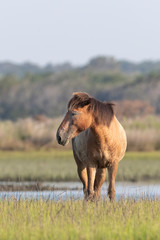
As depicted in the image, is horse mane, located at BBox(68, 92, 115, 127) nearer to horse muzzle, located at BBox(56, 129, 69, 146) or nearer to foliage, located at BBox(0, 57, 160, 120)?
horse muzzle, located at BBox(56, 129, 69, 146)

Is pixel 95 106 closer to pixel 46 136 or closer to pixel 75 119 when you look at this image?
pixel 75 119

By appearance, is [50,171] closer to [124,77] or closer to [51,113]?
[51,113]

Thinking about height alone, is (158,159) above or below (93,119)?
below

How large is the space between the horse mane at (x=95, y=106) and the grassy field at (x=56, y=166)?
6219 mm

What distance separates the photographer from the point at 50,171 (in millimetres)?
16125

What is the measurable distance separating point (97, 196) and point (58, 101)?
6012 centimetres

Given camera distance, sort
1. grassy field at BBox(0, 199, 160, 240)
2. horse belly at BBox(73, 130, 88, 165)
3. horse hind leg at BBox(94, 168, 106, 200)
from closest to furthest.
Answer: grassy field at BBox(0, 199, 160, 240) < horse belly at BBox(73, 130, 88, 165) < horse hind leg at BBox(94, 168, 106, 200)

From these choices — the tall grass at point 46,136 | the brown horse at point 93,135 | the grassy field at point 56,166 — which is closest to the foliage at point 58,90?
the tall grass at point 46,136

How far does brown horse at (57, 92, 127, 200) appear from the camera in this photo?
26.5 feet

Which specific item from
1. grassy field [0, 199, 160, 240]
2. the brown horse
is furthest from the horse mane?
grassy field [0, 199, 160, 240]

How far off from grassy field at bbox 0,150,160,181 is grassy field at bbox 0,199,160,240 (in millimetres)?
6560

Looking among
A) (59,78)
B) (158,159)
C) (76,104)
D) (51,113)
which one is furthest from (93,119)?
(59,78)

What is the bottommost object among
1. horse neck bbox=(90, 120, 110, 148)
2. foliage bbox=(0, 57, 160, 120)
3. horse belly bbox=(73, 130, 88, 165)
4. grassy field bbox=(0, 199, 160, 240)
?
foliage bbox=(0, 57, 160, 120)

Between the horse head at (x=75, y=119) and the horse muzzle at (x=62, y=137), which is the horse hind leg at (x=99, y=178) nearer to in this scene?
the horse head at (x=75, y=119)
